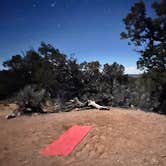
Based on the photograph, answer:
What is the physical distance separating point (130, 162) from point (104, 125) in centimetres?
244

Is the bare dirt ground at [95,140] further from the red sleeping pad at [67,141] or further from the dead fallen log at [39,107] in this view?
the dead fallen log at [39,107]

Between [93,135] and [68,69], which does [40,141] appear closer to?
[93,135]

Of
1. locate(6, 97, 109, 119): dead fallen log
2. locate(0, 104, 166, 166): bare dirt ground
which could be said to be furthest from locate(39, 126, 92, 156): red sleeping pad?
locate(6, 97, 109, 119): dead fallen log

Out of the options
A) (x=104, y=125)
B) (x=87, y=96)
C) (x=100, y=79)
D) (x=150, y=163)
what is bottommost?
(x=150, y=163)

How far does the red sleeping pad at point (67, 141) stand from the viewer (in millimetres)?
5793

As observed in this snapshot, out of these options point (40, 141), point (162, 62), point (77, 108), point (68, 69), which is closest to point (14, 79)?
point (68, 69)

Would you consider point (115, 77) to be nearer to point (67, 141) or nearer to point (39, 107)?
point (39, 107)

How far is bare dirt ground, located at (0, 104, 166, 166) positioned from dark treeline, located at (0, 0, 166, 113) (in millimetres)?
4267

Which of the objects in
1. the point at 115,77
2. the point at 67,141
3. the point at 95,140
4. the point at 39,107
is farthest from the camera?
the point at 115,77

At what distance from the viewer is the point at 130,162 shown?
4.96m

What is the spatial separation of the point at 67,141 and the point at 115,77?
12072 mm

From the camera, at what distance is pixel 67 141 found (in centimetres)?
641

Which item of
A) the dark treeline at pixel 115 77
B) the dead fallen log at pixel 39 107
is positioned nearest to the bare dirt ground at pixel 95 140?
the dead fallen log at pixel 39 107

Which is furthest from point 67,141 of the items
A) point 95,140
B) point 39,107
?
point 39,107
